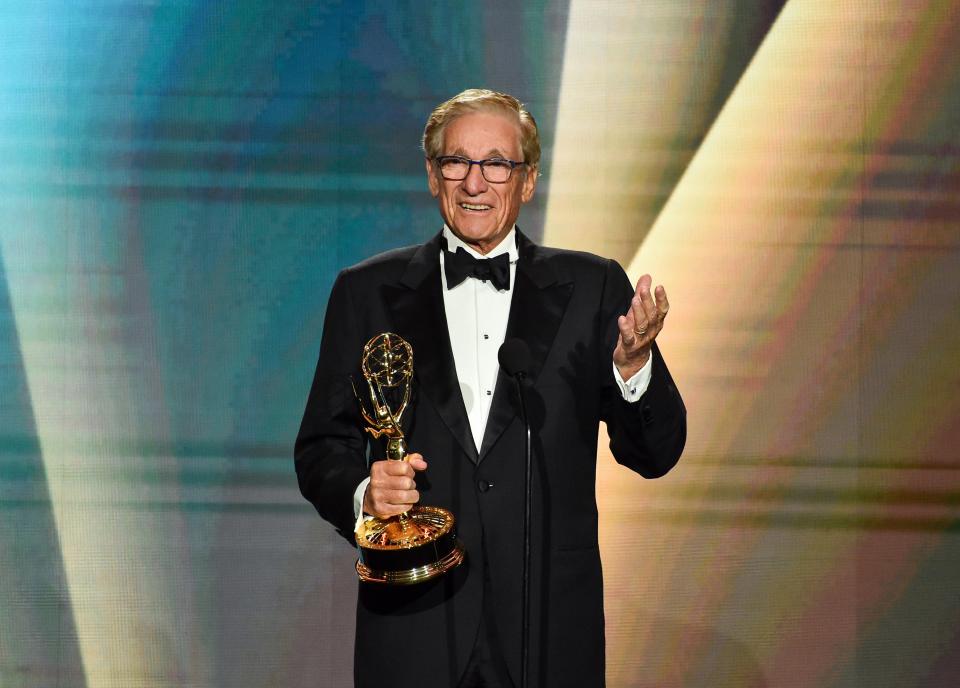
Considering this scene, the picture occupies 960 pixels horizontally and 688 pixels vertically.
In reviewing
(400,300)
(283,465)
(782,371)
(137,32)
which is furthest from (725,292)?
(137,32)

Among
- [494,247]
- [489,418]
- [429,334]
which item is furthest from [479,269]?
[489,418]

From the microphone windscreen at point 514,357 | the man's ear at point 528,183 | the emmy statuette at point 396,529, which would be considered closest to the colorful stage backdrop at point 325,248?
the man's ear at point 528,183

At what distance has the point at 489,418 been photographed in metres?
1.88

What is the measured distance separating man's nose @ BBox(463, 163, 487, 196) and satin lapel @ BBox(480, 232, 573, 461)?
6.4 inches

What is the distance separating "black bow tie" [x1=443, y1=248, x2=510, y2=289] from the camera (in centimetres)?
205

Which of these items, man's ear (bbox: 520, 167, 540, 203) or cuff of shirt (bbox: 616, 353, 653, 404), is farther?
man's ear (bbox: 520, 167, 540, 203)

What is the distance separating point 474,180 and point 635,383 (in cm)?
50

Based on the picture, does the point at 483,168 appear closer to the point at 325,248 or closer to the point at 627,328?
the point at 627,328

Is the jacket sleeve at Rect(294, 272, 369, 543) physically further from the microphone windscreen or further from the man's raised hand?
the man's raised hand

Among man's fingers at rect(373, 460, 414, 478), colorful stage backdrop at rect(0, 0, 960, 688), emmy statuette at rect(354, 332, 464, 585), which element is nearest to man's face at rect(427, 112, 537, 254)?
emmy statuette at rect(354, 332, 464, 585)

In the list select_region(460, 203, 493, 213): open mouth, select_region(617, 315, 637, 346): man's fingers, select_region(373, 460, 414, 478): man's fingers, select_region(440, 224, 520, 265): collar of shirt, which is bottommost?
select_region(373, 460, 414, 478): man's fingers

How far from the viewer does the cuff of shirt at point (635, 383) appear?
181 cm

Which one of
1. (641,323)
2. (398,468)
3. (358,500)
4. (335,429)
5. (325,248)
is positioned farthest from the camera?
(325,248)

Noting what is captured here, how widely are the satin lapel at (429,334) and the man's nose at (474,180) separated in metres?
0.17
